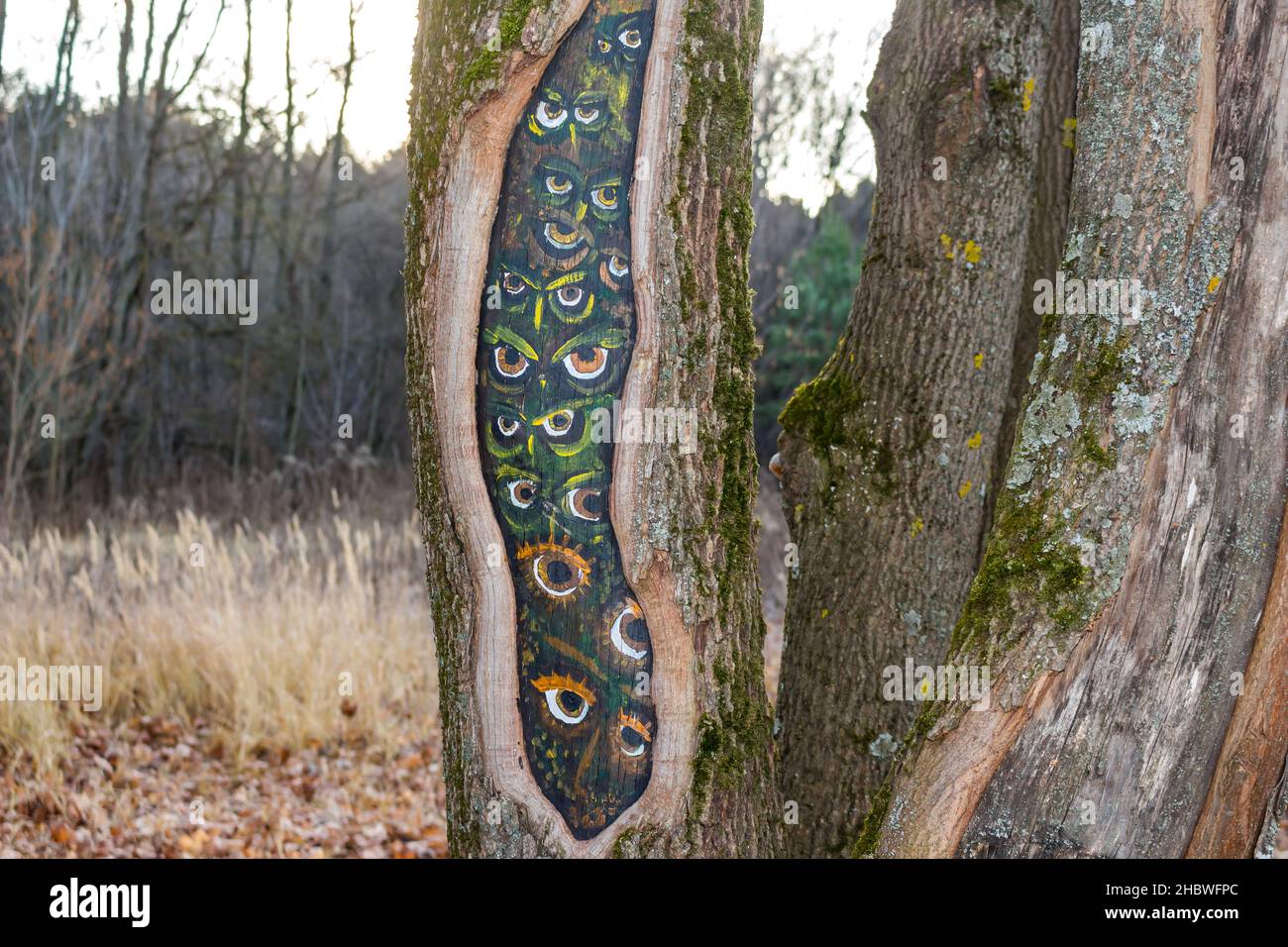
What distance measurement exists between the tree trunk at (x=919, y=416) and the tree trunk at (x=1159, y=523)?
81 centimetres

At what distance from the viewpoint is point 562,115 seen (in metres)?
2.01

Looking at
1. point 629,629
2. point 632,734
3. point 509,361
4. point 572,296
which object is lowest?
point 632,734

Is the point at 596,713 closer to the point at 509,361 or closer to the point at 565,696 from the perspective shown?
the point at 565,696

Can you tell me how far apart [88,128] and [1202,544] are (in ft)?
34.2

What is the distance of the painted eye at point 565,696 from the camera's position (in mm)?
2014

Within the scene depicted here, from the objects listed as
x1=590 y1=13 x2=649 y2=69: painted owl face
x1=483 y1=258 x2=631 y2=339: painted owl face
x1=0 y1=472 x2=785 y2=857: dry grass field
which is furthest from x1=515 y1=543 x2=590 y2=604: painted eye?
x1=0 y1=472 x2=785 y2=857: dry grass field

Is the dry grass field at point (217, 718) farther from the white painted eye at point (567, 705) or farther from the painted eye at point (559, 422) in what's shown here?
the painted eye at point (559, 422)

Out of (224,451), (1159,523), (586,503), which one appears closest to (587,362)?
(586,503)

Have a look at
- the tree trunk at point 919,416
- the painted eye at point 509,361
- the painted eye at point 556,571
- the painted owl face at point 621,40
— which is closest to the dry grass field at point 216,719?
the tree trunk at point 919,416

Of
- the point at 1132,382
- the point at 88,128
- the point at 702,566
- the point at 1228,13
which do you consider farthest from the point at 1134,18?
the point at 88,128

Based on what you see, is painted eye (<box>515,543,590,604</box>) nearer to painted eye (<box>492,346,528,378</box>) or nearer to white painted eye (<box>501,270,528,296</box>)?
painted eye (<box>492,346,528,378</box>)

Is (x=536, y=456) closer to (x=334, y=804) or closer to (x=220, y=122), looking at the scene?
(x=334, y=804)

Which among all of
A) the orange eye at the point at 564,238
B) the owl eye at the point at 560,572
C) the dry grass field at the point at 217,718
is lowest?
the dry grass field at the point at 217,718

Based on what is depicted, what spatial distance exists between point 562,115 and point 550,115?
2 centimetres
